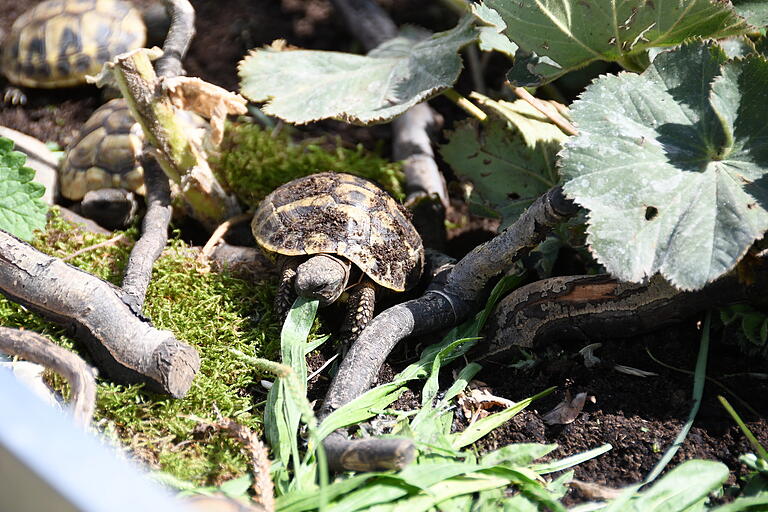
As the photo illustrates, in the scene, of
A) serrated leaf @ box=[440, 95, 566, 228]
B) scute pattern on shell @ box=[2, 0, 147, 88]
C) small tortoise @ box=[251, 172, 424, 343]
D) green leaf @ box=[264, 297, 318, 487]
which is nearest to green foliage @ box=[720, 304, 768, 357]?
serrated leaf @ box=[440, 95, 566, 228]

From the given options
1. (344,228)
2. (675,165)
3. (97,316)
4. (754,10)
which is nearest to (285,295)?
(344,228)

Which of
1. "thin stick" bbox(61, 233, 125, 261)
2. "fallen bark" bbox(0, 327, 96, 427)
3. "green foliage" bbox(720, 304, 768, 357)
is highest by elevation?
"green foliage" bbox(720, 304, 768, 357)

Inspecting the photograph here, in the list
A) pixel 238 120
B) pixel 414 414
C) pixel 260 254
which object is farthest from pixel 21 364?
pixel 238 120

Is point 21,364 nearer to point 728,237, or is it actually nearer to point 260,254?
point 260,254

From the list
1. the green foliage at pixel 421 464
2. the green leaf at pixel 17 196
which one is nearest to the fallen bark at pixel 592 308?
the green foliage at pixel 421 464

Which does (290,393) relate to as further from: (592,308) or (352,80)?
(352,80)

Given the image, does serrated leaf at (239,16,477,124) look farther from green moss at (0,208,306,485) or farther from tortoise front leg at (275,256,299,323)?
green moss at (0,208,306,485)
